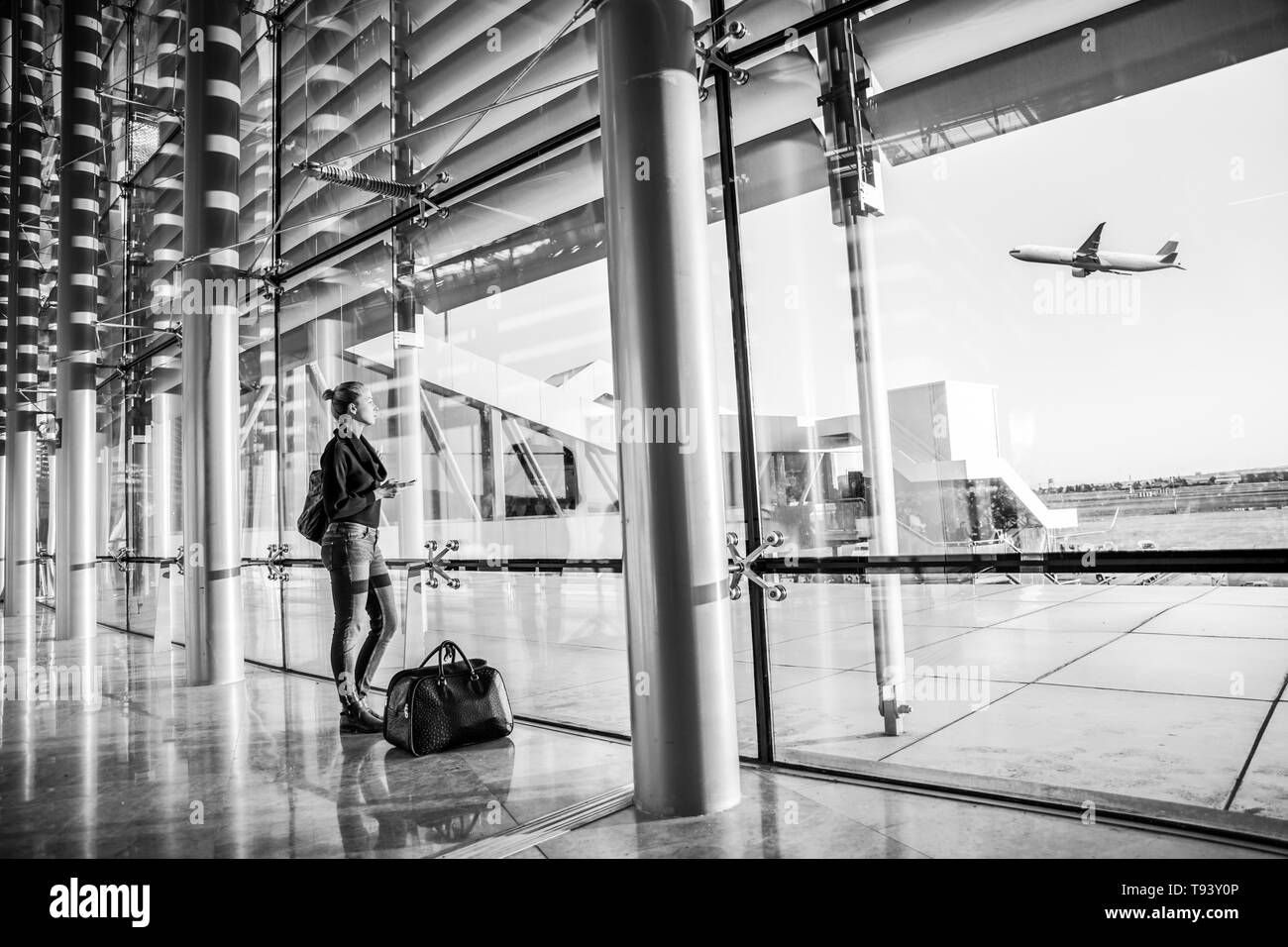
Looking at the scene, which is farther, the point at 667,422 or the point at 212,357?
the point at 212,357

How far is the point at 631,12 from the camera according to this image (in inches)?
131

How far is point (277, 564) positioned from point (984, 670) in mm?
5782

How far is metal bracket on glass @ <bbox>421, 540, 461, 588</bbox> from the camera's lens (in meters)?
5.61

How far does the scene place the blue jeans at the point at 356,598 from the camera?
4.64 meters

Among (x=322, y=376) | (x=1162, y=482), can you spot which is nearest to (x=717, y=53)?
(x=1162, y=482)

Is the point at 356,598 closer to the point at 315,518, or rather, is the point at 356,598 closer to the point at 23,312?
the point at 315,518

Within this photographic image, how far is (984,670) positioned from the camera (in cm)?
535

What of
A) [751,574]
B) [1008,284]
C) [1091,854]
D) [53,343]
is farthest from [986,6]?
[53,343]

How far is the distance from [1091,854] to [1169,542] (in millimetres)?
1146

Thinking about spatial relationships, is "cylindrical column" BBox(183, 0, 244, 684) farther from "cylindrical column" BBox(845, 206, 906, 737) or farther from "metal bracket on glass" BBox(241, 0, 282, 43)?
"cylindrical column" BBox(845, 206, 906, 737)

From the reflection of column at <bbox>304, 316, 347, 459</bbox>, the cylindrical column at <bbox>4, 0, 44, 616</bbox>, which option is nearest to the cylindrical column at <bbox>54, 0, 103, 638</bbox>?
the cylindrical column at <bbox>4, 0, 44, 616</bbox>

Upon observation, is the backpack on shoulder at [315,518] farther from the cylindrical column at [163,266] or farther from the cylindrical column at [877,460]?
the cylindrical column at [163,266]

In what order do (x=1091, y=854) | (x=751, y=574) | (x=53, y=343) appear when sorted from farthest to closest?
(x=53, y=343) < (x=751, y=574) < (x=1091, y=854)
